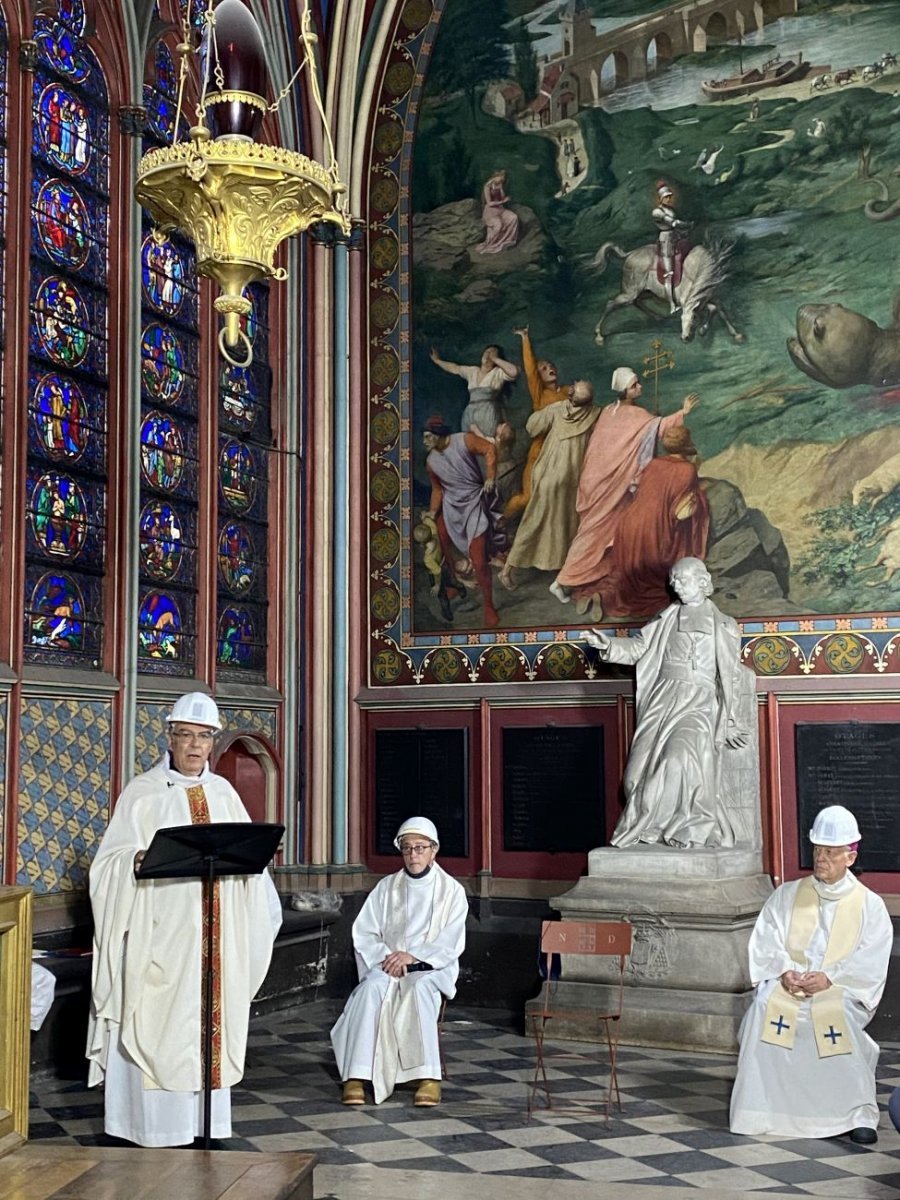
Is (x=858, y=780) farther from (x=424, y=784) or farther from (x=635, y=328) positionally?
(x=635, y=328)

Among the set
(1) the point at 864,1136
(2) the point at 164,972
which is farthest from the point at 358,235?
(1) the point at 864,1136

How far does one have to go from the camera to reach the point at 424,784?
12203 millimetres

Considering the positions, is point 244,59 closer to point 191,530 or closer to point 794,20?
point 191,530

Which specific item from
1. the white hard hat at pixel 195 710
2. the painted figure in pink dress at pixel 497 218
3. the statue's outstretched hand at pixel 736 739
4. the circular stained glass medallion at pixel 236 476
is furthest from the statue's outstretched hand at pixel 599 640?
the white hard hat at pixel 195 710

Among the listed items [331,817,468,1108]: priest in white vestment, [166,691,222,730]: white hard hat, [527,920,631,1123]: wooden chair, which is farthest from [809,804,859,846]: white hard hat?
[166,691,222,730]: white hard hat

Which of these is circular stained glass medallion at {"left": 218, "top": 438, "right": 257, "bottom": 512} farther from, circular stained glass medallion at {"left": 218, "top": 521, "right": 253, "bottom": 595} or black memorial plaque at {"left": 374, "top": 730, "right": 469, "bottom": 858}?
black memorial plaque at {"left": 374, "top": 730, "right": 469, "bottom": 858}

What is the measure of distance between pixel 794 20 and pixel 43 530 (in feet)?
22.6

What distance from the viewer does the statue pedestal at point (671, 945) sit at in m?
9.09

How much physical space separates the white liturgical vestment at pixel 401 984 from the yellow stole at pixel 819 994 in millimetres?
1744

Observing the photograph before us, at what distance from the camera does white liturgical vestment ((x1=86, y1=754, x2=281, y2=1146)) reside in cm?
649

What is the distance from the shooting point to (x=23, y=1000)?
462 centimetres

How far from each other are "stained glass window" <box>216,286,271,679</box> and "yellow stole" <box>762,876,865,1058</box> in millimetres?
5619

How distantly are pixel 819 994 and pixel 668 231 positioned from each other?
663 centimetres

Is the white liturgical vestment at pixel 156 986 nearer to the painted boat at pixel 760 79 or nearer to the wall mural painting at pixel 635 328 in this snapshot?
the wall mural painting at pixel 635 328
